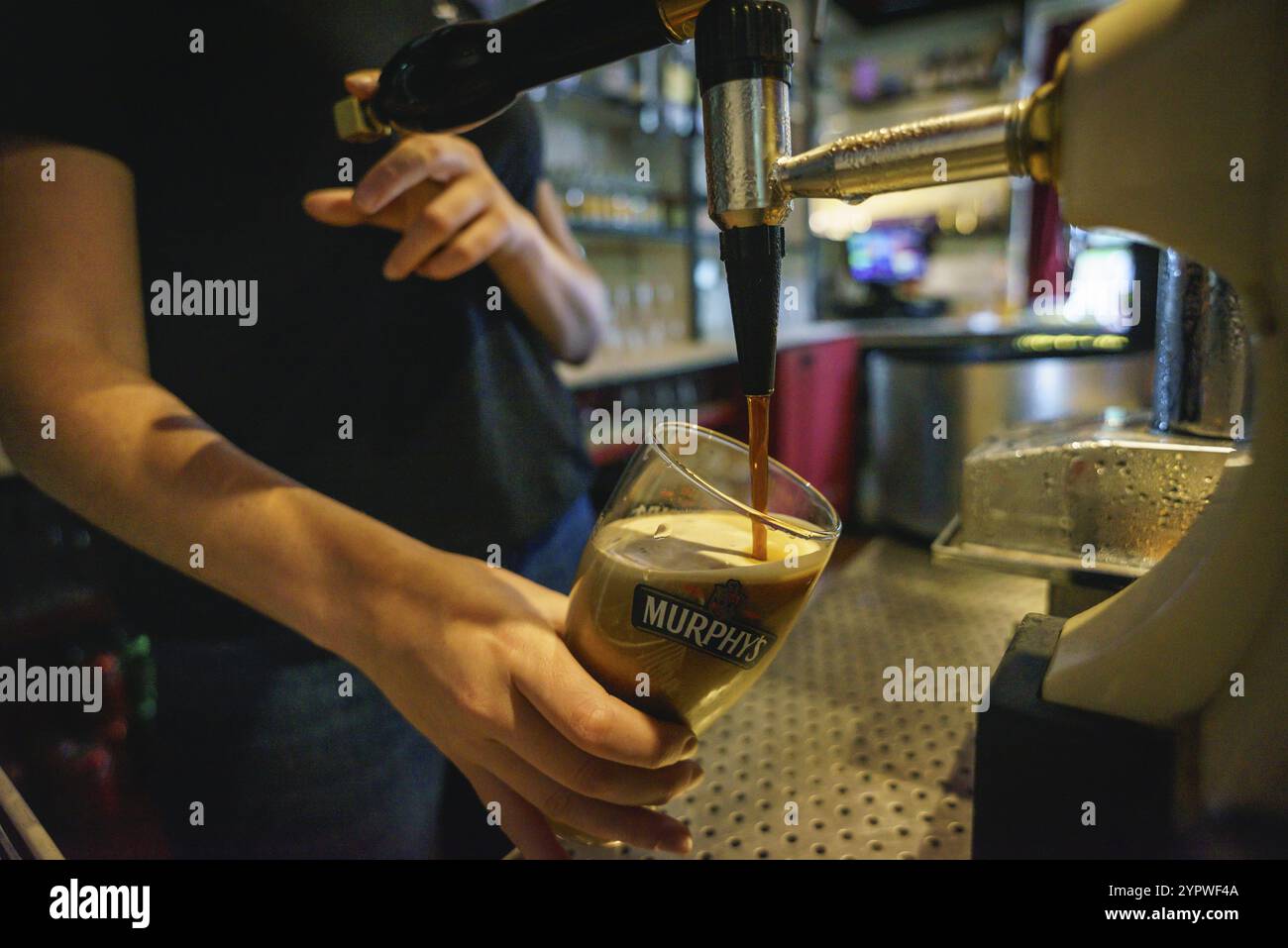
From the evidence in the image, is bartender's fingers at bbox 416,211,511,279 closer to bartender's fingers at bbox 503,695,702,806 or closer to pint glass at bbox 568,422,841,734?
pint glass at bbox 568,422,841,734

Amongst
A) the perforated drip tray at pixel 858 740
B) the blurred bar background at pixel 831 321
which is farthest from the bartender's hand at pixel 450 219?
the perforated drip tray at pixel 858 740

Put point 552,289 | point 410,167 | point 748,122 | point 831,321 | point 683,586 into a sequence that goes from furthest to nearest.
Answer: point 831,321 → point 552,289 → point 410,167 → point 683,586 → point 748,122

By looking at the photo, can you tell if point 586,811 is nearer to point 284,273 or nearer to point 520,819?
point 520,819

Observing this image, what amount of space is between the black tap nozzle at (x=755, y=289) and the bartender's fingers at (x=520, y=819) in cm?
32

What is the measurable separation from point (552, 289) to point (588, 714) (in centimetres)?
68

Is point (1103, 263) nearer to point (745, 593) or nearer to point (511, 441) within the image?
point (511, 441)

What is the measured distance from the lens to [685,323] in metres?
3.92

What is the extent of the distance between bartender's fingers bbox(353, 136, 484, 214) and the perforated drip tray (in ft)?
1.84

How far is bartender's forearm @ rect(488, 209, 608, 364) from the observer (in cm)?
92

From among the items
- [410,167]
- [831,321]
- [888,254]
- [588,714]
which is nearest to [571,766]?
[588,714]

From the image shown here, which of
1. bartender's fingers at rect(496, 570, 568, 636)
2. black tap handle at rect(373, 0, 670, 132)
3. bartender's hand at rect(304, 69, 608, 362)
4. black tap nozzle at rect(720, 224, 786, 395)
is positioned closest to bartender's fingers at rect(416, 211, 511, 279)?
bartender's hand at rect(304, 69, 608, 362)

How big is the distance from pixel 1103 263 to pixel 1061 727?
178 inches

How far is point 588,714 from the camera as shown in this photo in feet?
1.43
